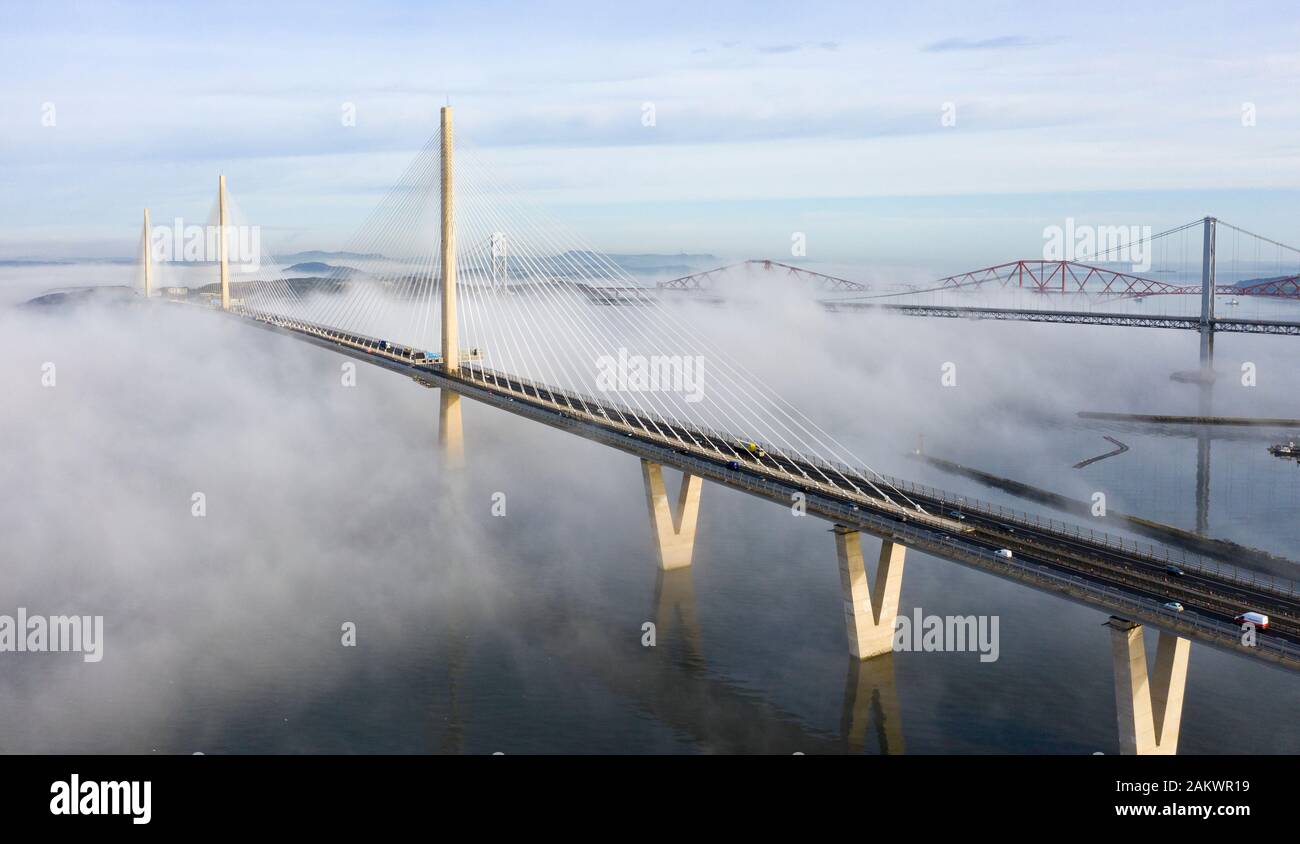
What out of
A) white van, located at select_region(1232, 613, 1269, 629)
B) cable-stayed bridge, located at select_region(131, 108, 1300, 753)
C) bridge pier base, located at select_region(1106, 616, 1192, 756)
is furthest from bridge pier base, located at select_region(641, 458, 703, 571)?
white van, located at select_region(1232, 613, 1269, 629)

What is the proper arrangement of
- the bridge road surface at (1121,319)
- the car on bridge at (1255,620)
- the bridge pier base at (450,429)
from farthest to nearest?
the bridge road surface at (1121,319)
the bridge pier base at (450,429)
the car on bridge at (1255,620)

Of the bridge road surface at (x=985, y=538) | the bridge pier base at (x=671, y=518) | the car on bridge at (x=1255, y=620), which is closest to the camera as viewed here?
the car on bridge at (x=1255, y=620)

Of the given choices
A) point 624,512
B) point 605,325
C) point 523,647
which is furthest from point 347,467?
point 605,325

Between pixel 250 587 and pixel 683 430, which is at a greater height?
pixel 683 430

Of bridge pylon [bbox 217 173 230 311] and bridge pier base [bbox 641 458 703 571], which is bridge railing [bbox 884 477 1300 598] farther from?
bridge pylon [bbox 217 173 230 311]

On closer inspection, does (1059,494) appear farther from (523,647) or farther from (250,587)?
(250,587)

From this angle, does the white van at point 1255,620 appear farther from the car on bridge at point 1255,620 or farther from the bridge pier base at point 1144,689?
the bridge pier base at point 1144,689

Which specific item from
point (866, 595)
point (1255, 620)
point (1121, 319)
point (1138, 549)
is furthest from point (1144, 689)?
point (1121, 319)

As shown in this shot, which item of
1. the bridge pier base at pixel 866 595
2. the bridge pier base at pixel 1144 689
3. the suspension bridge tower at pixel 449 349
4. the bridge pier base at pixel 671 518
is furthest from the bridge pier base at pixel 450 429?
the bridge pier base at pixel 1144 689
